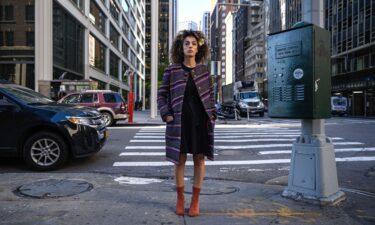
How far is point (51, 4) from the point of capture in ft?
89.3

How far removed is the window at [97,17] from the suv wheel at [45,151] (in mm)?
32738

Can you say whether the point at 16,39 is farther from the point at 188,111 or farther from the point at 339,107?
the point at 339,107

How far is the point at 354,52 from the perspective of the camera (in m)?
51.2

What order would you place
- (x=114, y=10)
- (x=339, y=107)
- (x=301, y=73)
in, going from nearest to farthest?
(x=301, y=73) < (x=339, y=107) < (x=114, y=10)

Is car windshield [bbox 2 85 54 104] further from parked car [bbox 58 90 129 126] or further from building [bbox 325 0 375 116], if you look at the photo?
building [bbox 325 0 375 116]

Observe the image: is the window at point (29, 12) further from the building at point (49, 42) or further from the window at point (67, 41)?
the window at point (67, 41)

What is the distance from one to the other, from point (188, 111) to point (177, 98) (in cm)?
18

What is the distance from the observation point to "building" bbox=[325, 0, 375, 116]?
46875 millimetres

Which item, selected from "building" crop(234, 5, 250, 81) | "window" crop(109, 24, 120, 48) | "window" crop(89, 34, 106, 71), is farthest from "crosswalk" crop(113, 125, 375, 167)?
"building" crop(234, 5, 250, 81)

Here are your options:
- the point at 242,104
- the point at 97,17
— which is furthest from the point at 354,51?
the point at 97,17

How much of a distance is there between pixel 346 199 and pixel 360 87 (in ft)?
157

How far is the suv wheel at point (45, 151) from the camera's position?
25.6 feet

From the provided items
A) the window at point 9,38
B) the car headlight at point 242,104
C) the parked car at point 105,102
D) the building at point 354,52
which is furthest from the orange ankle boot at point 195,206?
the building at point 354,52

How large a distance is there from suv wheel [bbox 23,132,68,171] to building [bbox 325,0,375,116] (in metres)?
44.4
